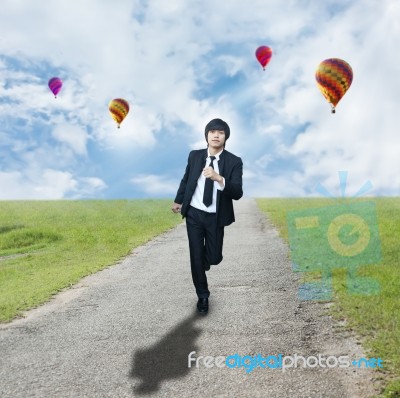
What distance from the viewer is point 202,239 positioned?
7281 millimetres

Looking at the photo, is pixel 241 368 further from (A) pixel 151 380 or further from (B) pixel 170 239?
(B) pixel 170 239

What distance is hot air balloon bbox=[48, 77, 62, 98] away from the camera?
150 ft

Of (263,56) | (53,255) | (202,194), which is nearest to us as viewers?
(202,194)

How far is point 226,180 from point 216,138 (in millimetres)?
628

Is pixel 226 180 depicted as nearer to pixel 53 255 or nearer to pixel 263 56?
pixel 53 255

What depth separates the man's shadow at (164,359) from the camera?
5.11m

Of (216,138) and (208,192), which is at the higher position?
(216,138)

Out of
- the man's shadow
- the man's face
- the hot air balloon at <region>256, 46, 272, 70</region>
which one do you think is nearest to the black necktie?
the man's face

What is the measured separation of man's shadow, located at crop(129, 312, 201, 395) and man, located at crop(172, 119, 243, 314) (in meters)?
1.04

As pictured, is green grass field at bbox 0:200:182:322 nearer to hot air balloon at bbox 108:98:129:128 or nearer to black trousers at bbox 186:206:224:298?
black trousers at bbox 186:206:224:298

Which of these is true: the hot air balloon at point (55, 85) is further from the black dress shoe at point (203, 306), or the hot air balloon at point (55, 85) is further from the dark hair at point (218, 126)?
the black dress shoe at point (203, 306)

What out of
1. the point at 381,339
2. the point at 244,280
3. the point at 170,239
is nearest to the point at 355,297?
the point at 381,339

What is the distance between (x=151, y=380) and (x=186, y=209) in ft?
8.92

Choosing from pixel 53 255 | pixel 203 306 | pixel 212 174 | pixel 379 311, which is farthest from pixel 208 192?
pixel 53 255
